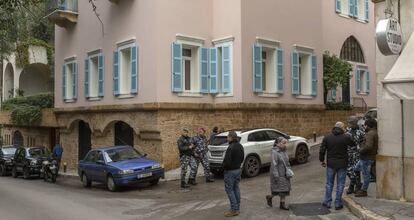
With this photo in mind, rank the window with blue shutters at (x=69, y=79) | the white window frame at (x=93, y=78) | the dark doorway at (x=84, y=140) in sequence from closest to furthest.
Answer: the white window frame at (x=93, y=78), the dark doorway at (x=84, y=140), the window with blue shutters at (x=69, y=79)

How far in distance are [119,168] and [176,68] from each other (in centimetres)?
576

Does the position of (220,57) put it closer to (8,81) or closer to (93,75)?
(93,75)

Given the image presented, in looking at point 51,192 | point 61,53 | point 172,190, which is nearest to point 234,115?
point 172,190

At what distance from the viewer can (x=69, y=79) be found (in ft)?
93.3

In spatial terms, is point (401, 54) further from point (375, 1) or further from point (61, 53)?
point (61, 53)

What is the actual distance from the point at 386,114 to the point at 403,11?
7.38 ft

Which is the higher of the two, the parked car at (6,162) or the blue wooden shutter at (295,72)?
the blue wooden shutter at (295,72)

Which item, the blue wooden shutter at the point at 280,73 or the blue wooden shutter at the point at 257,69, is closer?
the blue wooden shutter at the point at 257,69

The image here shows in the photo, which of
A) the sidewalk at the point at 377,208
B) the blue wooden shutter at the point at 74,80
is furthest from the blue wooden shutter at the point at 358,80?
the sidewalk at the point at 377,208

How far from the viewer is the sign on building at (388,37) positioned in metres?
10.0

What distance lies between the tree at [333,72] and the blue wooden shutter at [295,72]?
9.00ft

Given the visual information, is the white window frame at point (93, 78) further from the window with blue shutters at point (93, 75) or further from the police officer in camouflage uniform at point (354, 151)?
the police officer in camouflage uniform at point (354, 151)

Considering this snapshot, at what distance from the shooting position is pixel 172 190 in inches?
632

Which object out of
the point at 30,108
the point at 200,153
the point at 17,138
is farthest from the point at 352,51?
the point at 17,138
